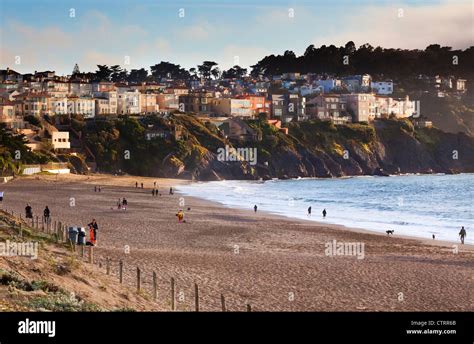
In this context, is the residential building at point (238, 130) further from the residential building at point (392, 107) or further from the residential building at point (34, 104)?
the residential building at point (392, 107)

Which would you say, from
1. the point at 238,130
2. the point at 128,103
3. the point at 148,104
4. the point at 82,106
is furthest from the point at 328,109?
the point at 82,106

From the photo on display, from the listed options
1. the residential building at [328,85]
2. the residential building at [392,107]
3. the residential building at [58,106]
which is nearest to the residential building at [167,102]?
the residential building at [58,106]

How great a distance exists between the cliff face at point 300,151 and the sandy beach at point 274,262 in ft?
176

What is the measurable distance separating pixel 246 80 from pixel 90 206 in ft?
470

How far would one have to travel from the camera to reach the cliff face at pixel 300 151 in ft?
311

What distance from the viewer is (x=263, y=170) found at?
10525 centimetres

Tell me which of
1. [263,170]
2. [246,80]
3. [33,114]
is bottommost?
[263,170]

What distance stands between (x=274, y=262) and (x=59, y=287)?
11113 mm

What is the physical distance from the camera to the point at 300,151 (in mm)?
115250

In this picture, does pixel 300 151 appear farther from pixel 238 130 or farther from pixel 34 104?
pixel 34 104
